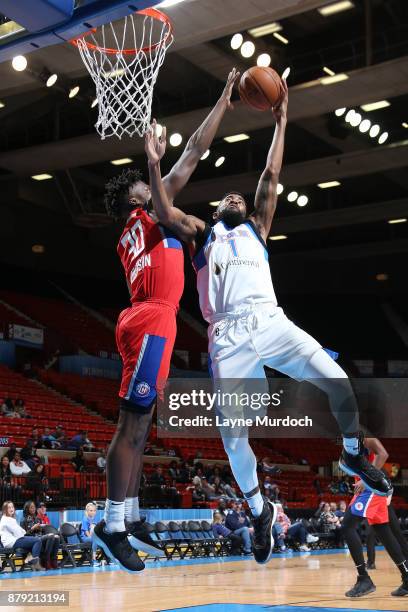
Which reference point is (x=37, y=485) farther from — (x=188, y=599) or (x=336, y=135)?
(x=336, y=135)

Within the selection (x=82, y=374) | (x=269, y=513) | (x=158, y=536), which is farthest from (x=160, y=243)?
(x=82, y=374)

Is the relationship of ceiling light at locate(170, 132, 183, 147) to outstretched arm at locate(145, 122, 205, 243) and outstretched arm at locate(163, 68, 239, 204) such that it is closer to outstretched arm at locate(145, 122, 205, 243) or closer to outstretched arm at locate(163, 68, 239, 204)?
outstretched arm at locate(163, 68, 239, 204)

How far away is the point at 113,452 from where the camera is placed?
4.61 meters

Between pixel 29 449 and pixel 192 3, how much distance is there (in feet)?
29.9

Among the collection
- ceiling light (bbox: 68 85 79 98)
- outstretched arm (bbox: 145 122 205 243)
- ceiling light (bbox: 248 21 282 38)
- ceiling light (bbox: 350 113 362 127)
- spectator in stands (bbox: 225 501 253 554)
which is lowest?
spectator in stands (bbox: 225 501 253 554)

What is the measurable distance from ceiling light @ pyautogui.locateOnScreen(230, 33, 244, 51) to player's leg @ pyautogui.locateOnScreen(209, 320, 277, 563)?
12.8 metres

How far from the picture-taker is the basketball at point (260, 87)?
5.25 metres

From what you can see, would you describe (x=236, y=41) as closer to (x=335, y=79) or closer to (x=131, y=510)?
(x=335, y=79)

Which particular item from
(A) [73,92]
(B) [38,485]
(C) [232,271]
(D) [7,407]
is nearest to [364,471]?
(C) [232,271]

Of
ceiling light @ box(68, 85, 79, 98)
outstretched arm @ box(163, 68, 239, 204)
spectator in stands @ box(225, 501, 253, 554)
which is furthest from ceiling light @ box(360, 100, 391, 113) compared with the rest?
outstretched arm @ box(163, 68, 239, 204)

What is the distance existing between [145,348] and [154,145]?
1.11 metres

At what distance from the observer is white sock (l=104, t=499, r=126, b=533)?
4.56 metres

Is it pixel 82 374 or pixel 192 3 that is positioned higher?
pixel 192 3

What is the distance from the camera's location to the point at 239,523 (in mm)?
17047
